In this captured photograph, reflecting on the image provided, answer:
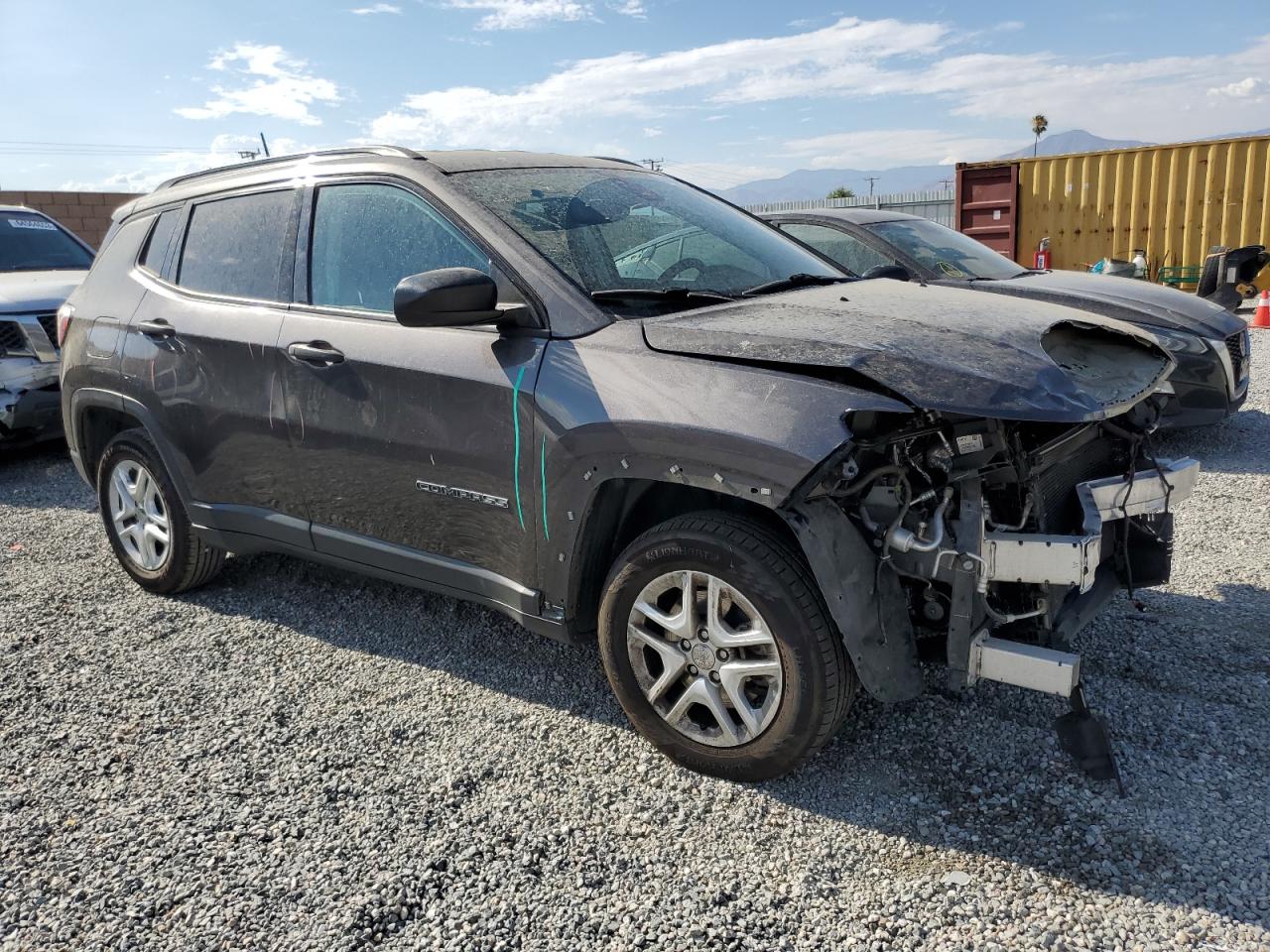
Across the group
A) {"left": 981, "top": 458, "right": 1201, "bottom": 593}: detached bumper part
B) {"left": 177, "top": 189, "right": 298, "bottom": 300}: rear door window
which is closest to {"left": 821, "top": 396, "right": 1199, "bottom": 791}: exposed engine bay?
{"left": 981, "top": 458, "right": 1201, "bottom": 593}: detached bumper part

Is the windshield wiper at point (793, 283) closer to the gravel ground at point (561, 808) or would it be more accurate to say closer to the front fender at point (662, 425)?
the front fender at point (662, 425)

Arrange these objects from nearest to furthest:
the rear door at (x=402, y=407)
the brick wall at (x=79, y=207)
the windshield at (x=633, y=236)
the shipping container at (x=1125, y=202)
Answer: the rear door at (x=402, y=407), the windshield at (x=633, y=236), the shipping container at (x=1125, y=202), the brick wall at (x=79, y=207)

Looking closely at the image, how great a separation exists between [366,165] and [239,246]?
0.79 meters

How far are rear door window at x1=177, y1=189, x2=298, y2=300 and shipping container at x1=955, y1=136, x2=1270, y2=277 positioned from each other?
47.2 ft

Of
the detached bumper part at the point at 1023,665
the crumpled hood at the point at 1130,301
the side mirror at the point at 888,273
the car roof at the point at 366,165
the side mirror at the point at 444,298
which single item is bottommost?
the detached bumper part at the point at 1023,665

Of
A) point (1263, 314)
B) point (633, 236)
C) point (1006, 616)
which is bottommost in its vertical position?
point (1263, 314)

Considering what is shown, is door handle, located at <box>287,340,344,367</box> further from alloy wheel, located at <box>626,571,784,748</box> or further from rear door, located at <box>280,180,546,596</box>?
alloy wheel, located at <box>626,571,784,748</box>

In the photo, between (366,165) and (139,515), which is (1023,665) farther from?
(139,515)

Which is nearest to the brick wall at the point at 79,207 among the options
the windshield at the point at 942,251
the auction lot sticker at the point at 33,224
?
the auction lot sticker at the point at 33,224

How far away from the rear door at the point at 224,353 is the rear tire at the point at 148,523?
255 millimetres

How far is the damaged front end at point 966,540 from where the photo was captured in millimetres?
2539

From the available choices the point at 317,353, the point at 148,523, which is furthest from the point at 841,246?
the point at 148,523

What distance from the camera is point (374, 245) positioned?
3490 mm

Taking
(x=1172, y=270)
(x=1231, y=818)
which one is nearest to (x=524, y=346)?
(x=1231, y=818)
